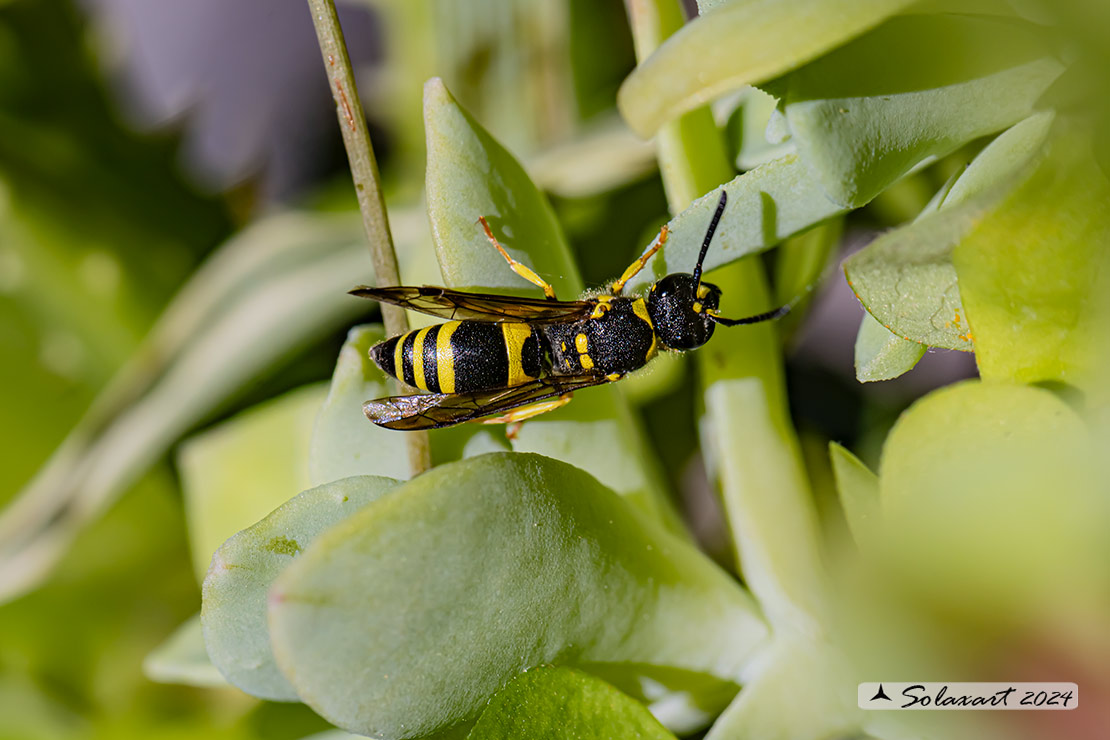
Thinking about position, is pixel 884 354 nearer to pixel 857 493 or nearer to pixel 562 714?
pixel 857 493

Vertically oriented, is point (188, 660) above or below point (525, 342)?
below

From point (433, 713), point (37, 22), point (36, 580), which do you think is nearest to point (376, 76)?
point (37, 22)

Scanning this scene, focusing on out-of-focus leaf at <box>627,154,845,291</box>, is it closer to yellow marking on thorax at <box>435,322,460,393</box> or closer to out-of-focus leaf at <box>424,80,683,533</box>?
out-of-focus leaf at <box>424,80,683,533</box>

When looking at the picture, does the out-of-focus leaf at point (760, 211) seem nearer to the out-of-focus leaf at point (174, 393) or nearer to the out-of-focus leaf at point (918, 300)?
the out-of-focus leaf at point (918, 300)

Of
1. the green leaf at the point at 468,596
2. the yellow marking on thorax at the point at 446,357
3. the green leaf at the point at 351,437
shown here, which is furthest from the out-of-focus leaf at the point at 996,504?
the yellow marking on thorax at the point at 446,357

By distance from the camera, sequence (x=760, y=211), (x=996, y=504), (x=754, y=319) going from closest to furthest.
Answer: (x=996, y=504) → (x=760, y=211) → (x=754, y=319)

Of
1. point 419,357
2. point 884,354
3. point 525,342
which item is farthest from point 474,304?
point 884,354
